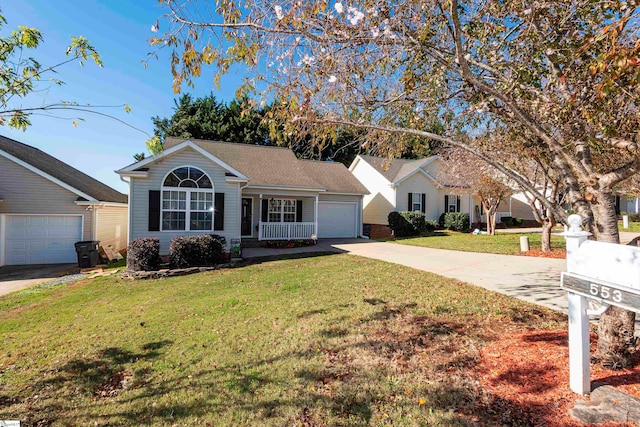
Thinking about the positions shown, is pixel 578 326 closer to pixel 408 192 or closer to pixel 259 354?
pixel 259 354

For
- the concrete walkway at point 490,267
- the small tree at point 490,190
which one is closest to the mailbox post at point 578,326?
the concrete walkway at point 490,267

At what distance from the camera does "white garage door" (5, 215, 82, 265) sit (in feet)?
41.3

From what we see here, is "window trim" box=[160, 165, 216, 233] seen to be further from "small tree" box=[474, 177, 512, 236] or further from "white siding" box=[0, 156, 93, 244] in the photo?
"small tree" box=[474, 177, 512, 236]

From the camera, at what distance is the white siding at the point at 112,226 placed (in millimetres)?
14469

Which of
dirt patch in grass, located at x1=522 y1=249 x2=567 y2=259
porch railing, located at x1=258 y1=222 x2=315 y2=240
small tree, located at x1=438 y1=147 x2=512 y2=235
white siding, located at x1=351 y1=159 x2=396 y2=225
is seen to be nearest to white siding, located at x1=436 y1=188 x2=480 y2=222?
small tree, located at x1=438 y1=147 x2=512 y2=235

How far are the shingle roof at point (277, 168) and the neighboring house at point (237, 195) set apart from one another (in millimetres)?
46

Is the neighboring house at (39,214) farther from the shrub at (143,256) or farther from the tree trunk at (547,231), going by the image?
the tree trunk at (547,231)

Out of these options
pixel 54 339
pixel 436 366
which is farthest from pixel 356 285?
pixel 54 339

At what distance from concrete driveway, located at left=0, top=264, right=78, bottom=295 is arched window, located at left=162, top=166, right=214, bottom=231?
12.8 ft

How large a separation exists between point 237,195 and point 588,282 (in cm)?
1219

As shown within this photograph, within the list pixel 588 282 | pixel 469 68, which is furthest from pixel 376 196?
pixel 588 282

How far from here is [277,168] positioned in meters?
18.5

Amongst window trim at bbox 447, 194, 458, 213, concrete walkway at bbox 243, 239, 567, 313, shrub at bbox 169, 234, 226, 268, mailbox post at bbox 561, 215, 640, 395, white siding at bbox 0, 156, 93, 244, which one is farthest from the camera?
window trim at bbox 447, 194, 458, 213

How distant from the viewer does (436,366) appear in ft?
12.4
